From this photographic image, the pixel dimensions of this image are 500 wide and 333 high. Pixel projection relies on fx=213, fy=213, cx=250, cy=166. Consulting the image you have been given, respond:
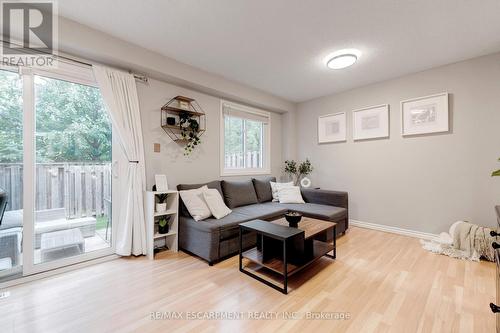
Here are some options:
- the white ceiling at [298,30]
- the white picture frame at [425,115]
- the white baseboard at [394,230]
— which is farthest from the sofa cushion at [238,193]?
the white picture frame at [425,115]

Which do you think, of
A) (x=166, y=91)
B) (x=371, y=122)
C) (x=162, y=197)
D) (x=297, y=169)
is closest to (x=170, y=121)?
(x=166, y=91)

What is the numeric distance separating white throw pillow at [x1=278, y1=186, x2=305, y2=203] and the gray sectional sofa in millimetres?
149

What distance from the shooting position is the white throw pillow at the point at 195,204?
2617mm

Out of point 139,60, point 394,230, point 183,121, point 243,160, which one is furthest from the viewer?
point 243,160

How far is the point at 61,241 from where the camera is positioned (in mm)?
2295

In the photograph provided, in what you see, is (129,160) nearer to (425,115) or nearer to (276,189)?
(276,189)

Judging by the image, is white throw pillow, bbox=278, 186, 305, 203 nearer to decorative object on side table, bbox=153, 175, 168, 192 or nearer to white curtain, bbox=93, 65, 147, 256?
decorative object on side table, bbox=153, 175, 168, 192

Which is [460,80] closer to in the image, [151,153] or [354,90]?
[354,90]

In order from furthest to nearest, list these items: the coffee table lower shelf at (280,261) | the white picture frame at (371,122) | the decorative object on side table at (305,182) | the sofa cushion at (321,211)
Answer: the decorative object on side table at (305,182)
the white picture frame at (371,122)
the sofa cushion at (321,211)
the coffee table lower shelf at (280,261)

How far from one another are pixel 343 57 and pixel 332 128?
169 centimetres

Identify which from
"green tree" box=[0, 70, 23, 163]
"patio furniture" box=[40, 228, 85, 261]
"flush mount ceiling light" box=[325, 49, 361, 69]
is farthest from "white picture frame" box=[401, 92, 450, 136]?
"green tree" box=[0, 70, 23, 163]

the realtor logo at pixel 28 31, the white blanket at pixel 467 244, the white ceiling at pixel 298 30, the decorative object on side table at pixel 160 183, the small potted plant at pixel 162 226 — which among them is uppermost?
the white ceiling at pixel 298 30

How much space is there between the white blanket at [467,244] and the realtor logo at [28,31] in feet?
15.8

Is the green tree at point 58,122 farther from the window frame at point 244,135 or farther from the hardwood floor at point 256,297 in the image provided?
the window frame at point 244,135
